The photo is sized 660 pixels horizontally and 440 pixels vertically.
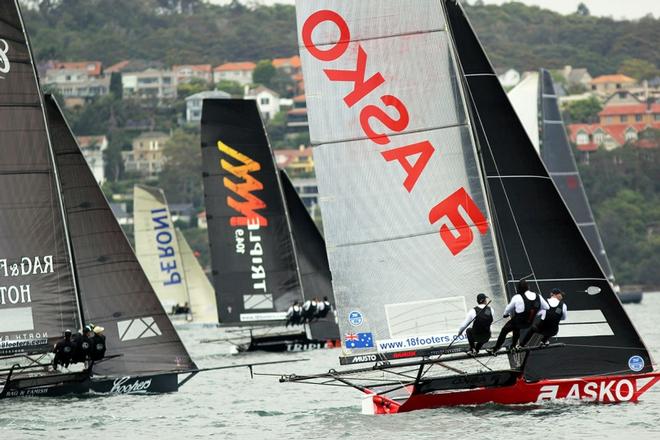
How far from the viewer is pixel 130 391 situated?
2589 centimetres

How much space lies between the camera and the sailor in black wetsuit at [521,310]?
67.0 ft

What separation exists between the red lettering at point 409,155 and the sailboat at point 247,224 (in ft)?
57.6

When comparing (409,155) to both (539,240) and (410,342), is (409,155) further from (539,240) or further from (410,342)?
(410,342)

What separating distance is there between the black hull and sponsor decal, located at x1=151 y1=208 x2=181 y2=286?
19.9 metres

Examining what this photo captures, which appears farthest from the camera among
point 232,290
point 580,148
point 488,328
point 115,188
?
point 115,188

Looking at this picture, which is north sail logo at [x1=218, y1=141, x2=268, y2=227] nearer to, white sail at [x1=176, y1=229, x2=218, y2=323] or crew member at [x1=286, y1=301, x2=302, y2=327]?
crew member at [x1=286, y1=301, x2=302, y2=327]

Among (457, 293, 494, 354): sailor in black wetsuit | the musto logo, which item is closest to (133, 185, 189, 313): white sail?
the musto logo

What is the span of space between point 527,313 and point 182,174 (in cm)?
14564

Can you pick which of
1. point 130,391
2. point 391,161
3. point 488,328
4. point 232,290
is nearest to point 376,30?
point 391,161

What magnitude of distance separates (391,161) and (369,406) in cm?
313

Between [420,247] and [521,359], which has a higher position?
[420,247]

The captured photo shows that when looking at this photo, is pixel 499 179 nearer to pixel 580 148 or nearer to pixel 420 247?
pixel 420 247

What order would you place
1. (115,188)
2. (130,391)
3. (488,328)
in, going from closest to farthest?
(488,328), (130,391), (115,188)

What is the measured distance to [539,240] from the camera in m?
21.5
